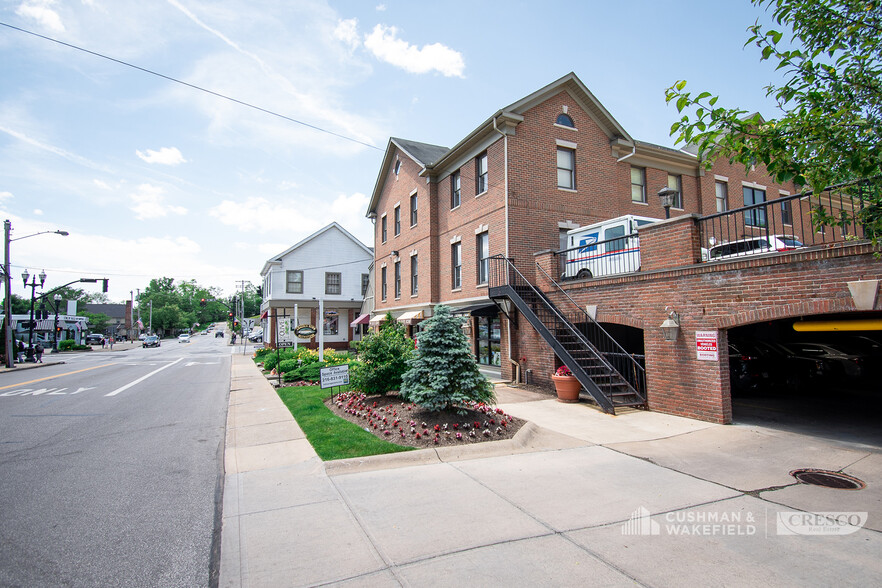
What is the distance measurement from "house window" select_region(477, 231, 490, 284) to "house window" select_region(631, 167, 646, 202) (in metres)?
6.93

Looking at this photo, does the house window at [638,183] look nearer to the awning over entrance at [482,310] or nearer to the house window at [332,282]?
the awning over entrance at [482,310]

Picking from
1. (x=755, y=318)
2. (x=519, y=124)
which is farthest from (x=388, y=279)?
(x=755, y=318)

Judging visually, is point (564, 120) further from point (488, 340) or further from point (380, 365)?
point (380, 365)

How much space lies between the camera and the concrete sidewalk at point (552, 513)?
11.7 ft

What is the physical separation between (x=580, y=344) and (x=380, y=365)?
5319 millimetres

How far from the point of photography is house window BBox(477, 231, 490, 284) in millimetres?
16703

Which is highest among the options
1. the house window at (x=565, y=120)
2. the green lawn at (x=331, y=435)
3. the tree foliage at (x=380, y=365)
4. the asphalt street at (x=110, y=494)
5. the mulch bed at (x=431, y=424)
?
the house window at (x=565, y=120)

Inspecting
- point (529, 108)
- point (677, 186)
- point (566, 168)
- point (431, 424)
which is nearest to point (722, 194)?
point (677, 186)

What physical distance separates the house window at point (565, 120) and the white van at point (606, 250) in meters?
4.54

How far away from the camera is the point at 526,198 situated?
15586mm

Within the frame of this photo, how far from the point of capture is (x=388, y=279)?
25.2m

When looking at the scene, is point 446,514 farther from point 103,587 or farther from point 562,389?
point 562,389

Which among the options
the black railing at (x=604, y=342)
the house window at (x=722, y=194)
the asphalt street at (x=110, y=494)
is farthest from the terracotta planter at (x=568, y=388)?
the house window at (x=722, y=194)

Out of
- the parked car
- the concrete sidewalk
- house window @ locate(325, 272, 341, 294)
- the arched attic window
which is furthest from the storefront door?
house window @ locate(325, 272, 341, 294)
